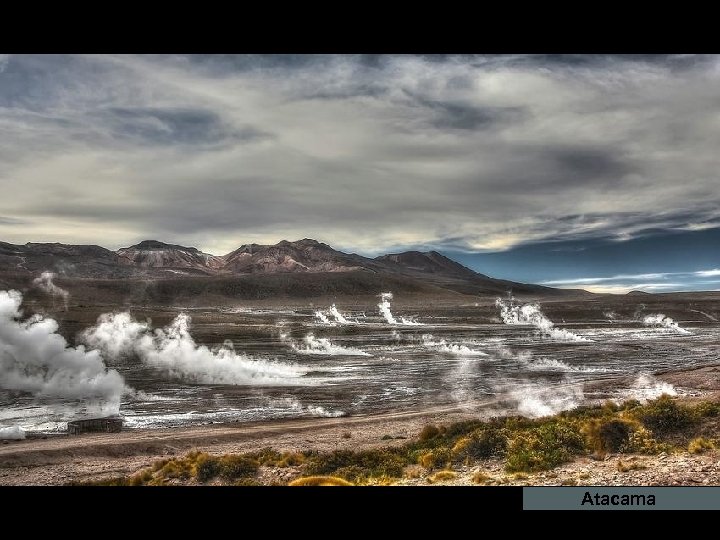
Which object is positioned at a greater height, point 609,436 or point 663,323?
point 663,323

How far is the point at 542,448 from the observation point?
12.6 meters

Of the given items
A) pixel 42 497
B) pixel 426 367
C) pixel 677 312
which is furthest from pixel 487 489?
pixel 677 312

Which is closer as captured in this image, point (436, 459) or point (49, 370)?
point (436, 459)

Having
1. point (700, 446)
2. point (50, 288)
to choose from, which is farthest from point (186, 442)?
point (50, 288)

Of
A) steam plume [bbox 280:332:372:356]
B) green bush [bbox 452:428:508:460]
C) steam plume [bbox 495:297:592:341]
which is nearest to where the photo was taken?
green bush [bbox 452:428:508:460]

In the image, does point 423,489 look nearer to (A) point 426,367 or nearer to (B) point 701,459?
(B) point 701,459

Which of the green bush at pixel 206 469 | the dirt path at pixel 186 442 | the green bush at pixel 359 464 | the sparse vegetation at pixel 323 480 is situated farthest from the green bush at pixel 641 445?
the green bush at pixel 206 469

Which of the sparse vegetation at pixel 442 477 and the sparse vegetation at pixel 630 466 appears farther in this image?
the sparse vegetation at pixel 442 477

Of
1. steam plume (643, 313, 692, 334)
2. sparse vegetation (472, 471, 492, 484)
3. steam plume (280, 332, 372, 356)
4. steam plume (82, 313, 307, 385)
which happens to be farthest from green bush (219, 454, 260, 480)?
steam plume (643, 313, 692, 334)

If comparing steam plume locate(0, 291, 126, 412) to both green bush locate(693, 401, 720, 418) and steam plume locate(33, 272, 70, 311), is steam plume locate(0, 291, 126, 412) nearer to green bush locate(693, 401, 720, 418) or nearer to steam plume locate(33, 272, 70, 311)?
green bush locate(693, 401, 720, 418)

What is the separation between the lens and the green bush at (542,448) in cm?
1152

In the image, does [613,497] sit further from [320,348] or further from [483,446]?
[320,348]

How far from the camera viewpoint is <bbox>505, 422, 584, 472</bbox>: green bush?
1152 cm

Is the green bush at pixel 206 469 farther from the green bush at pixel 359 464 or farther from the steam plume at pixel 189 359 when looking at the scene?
the steam plume at pixel 189 359
